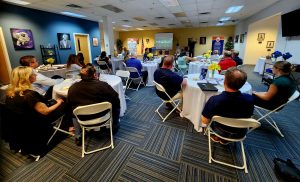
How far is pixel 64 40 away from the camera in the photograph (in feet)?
25.1

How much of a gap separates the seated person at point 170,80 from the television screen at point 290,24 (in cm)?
458

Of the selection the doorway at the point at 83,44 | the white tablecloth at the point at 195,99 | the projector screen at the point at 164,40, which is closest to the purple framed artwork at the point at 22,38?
the doorway at the point at 83,44

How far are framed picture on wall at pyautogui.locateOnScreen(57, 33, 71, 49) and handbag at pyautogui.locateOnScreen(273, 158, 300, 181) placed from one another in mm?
9046

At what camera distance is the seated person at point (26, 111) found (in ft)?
5.68

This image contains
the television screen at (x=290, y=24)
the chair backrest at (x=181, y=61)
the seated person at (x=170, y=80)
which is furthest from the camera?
the chair backrest at (x=181, y=61)

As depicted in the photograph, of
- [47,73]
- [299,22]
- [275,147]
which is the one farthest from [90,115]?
[299,22]

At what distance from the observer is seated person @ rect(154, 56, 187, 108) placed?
2.70m

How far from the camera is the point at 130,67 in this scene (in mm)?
4488

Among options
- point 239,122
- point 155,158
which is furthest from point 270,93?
point 155,158

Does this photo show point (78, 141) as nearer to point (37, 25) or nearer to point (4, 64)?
point (4, 64)

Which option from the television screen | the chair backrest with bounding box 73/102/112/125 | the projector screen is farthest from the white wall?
the projector screen

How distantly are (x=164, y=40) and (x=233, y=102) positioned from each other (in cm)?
1417

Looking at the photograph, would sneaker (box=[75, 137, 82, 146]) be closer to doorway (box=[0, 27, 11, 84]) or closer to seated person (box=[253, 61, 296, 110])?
seated person (box=[253, 61, 296, 110])

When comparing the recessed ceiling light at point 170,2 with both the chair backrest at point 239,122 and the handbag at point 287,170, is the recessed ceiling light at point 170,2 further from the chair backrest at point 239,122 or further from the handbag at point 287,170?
the handbag at point 287,170
